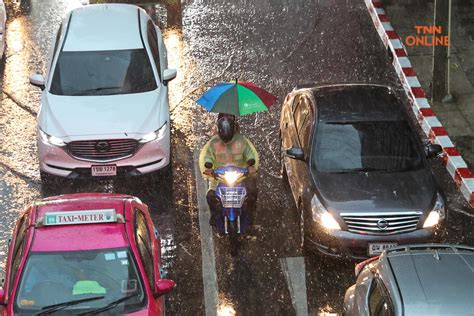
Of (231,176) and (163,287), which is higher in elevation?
(231,176)

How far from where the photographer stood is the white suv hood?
43.2ft

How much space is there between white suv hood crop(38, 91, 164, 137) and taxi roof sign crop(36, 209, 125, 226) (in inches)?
134

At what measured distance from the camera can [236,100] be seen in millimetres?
11875

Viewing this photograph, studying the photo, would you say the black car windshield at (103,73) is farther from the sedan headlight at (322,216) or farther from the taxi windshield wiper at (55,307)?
the taxi windshield wiper at (55,307)

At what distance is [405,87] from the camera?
1630cm

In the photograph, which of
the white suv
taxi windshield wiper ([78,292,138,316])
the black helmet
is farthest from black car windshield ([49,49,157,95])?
taxi windshield wiper ([78,292,138,316])

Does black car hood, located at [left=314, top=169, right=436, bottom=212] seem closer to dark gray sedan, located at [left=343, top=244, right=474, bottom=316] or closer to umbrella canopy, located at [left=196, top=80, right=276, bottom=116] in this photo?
umbrella canopy, located at [left=196, top=80, right=276, bottom=116]

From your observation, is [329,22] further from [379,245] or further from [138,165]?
[379,245]

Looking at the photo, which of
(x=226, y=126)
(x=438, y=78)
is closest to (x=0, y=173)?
(x=226, y=126)

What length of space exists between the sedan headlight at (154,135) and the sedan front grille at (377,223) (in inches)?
128

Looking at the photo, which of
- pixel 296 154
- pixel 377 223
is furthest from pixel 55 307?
pixel 296 154

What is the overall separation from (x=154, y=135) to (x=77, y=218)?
3.71 meters

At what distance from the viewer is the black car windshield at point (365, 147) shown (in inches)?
476

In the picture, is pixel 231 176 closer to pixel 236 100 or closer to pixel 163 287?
pixel 236 100
